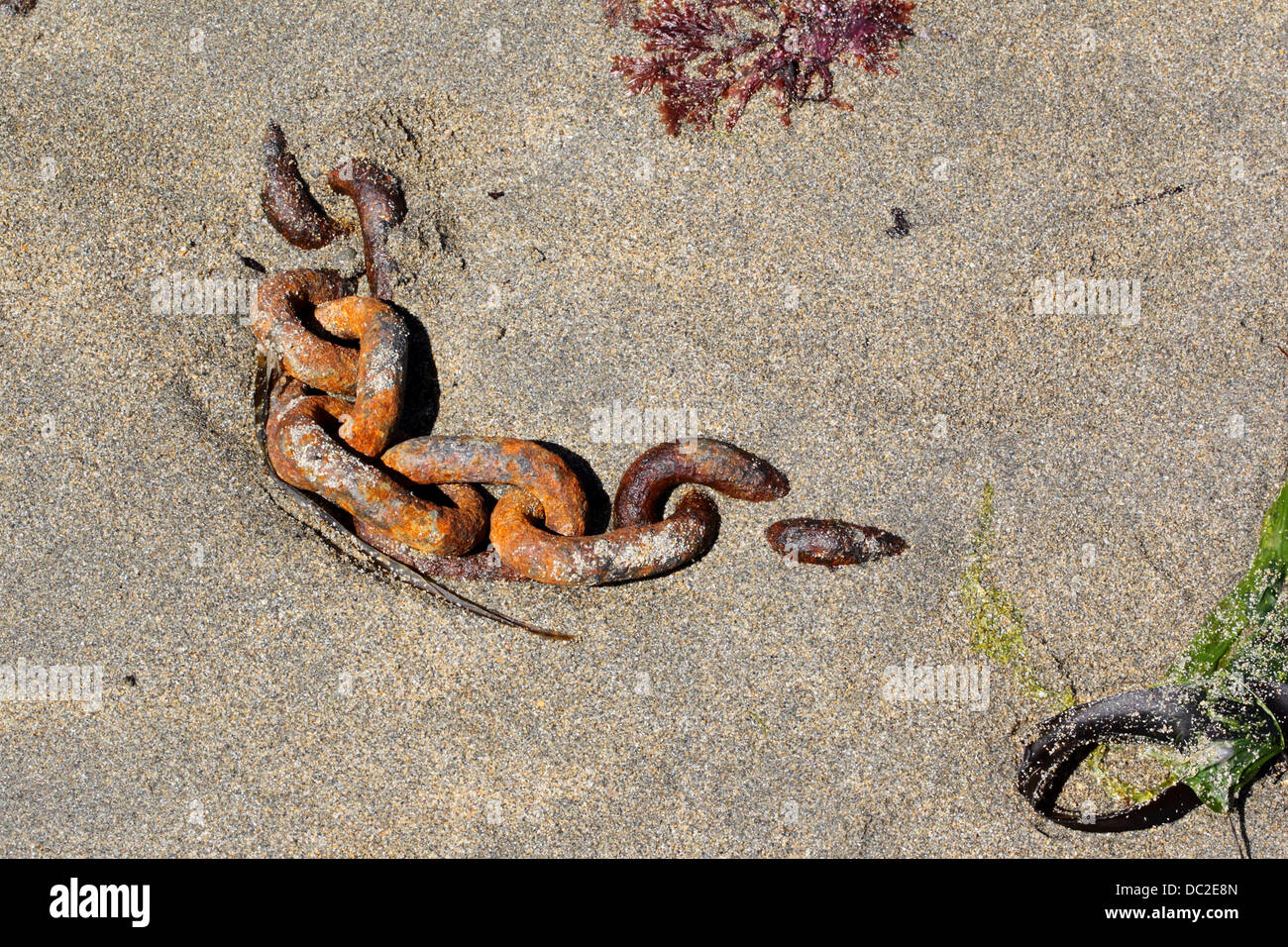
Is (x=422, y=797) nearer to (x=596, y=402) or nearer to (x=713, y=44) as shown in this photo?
(x=596, y=402)

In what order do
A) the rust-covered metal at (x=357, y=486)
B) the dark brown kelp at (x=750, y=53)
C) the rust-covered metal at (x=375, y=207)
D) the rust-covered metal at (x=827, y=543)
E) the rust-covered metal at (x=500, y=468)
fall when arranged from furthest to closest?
1. the dark brown kelp at (x=750, y=53)
2. the rust-covered metal at (x=375, y=207)
3. the rust-covered metal at (x=827, y=543)
4. the rust-covered metal at (x=500, y=468)
5. the rust-covered metal at (x=357, y=486)

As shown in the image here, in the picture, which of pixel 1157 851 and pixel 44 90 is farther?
pixel 44 90

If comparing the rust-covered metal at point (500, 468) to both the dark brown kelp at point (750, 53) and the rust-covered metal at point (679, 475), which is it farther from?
the dark brown kelp at point (750, 53)

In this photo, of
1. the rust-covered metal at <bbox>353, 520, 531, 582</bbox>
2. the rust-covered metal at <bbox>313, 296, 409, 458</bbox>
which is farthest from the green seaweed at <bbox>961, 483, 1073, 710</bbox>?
the rust-covered metal at <bbox>313, 296, 409, 458</bbox>

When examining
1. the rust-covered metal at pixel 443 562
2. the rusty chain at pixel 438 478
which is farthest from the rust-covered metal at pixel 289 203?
the rust-covered metal at pixel 443 562
